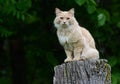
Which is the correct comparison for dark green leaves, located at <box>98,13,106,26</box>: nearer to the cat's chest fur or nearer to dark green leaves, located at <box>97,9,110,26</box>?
dark green leaves, located at <box>97,9,110,26</box>

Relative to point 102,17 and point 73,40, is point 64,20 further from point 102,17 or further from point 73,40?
point 102,17

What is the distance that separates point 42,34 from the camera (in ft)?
42.0

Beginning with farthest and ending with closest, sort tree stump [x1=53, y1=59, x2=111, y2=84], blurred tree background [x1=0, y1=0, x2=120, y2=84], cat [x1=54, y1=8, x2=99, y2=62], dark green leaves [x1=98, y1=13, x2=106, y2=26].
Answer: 1. blurred tree background [x1=0, y1=0, x2=120, y2=84]
2. dark green leaves [x1=98, y1=13, x2=106, y2=26]
3. cat [x1=54, y1=8, x2=99, y2=62]
4. tree stump [x1=53, y1=59, x2=111, y2=84]

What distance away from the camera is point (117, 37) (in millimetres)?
12227

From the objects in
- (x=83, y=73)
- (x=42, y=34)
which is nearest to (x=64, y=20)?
(x=83, y=73)

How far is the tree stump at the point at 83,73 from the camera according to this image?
257 inches

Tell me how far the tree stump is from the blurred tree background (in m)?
3.56

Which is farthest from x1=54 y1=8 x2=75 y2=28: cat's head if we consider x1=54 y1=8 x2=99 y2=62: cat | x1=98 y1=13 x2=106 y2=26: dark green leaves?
x1=98 y1=13 x2=106 y2=26: dark green leaves

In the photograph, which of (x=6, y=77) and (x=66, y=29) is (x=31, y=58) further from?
(x=66, y=29)

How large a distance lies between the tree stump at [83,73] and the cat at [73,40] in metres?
0.60

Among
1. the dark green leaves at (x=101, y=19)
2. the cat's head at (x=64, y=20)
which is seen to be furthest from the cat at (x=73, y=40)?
the dark green leaves at (x=101, y=19)

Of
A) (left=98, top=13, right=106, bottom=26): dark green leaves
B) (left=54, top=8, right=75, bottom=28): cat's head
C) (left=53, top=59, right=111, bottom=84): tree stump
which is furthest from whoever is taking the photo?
(left=98, top=13, right=106, bottom=26): dark green leaves

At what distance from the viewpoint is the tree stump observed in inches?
257

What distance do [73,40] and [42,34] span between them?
546cm
